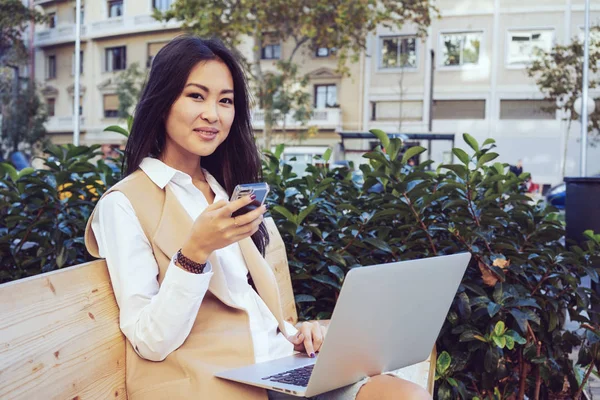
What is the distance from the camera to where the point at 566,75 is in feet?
64.2

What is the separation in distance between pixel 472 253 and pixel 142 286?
123cm

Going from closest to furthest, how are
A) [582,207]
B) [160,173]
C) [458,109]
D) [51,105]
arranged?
[160,173], [582,207], [458,109], [51,105]

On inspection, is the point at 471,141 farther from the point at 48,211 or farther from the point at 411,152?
the point at 48,211

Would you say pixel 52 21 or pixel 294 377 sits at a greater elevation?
pixel 52 21

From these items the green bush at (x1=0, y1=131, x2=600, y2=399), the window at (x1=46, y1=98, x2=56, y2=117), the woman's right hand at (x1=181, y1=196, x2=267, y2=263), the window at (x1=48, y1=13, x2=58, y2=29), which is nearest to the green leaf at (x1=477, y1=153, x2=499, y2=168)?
the green bush at (x1=0, y1=131, x2=600, y2=399)

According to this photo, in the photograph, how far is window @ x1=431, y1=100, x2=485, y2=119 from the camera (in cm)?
2258

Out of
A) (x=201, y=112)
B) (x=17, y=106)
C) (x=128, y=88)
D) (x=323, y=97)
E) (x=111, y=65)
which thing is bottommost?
(x=201, y=112)

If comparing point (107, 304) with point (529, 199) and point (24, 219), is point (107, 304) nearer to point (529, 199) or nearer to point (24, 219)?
point (24, 219)

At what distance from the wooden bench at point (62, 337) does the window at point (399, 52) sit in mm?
22555

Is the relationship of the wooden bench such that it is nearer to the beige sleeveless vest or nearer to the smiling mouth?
the beige sleeveless vest

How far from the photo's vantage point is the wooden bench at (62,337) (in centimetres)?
110

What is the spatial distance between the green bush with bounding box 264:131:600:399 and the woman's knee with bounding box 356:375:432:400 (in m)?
0.82

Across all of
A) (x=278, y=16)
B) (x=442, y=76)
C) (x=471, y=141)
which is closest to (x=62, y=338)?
(x=471, y=141)

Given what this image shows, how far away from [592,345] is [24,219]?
6.46ft
